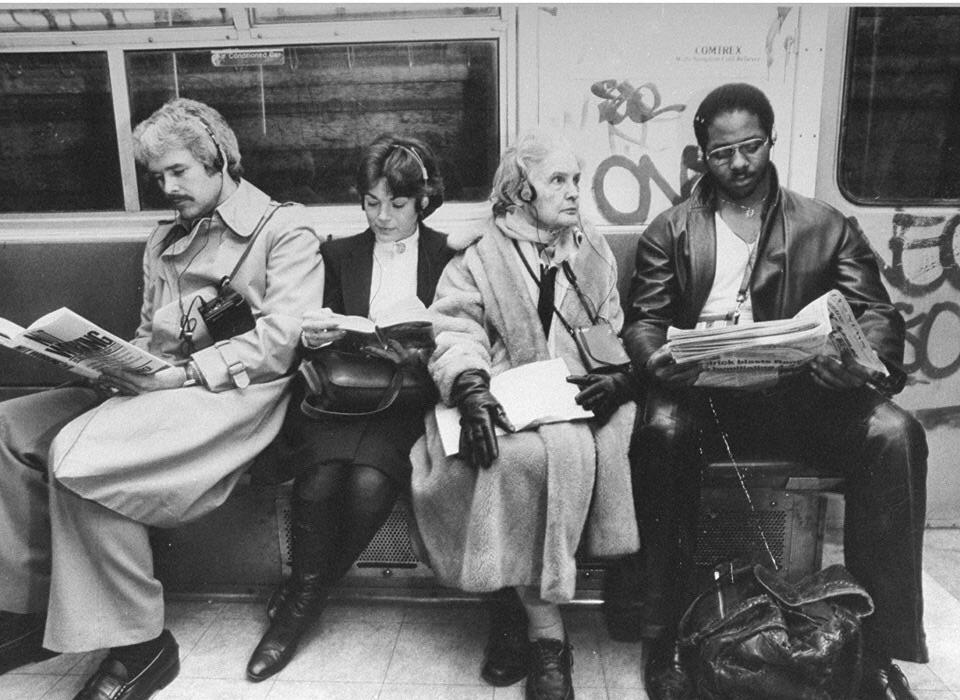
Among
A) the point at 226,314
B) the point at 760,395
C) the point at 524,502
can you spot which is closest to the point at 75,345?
the point at 226,314

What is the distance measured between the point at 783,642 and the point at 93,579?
1.95 meters

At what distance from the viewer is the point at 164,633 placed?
2.29 metres

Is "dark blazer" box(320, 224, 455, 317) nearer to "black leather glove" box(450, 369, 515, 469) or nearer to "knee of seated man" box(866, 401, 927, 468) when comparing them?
"black leather glove" box(450, 369, 515, 469)

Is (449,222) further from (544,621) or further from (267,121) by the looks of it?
(544,621)

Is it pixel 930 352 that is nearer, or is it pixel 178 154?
pixel 178 154

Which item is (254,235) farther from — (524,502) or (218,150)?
(524,502)

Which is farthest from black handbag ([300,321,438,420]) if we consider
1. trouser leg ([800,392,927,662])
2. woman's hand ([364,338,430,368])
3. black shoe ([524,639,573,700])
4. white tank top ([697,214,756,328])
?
trouser leg ([800,392,927,662])

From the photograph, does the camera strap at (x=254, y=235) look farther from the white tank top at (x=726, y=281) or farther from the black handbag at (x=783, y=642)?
the black handbag at (x=783, y=642)

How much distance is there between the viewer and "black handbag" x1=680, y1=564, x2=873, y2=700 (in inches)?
73.3

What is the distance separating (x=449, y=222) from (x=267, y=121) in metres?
0.87

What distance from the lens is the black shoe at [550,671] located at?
2.05 metres

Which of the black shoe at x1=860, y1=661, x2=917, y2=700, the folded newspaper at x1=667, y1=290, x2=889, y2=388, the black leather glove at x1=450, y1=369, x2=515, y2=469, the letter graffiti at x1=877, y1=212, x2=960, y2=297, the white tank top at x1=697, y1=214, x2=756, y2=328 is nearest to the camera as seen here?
the folded newspaper at x1=667, y1=290, x2=889, y2=388

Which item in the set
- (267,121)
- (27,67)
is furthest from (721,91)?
(27,67)

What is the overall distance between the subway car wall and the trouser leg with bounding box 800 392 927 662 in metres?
1.19
